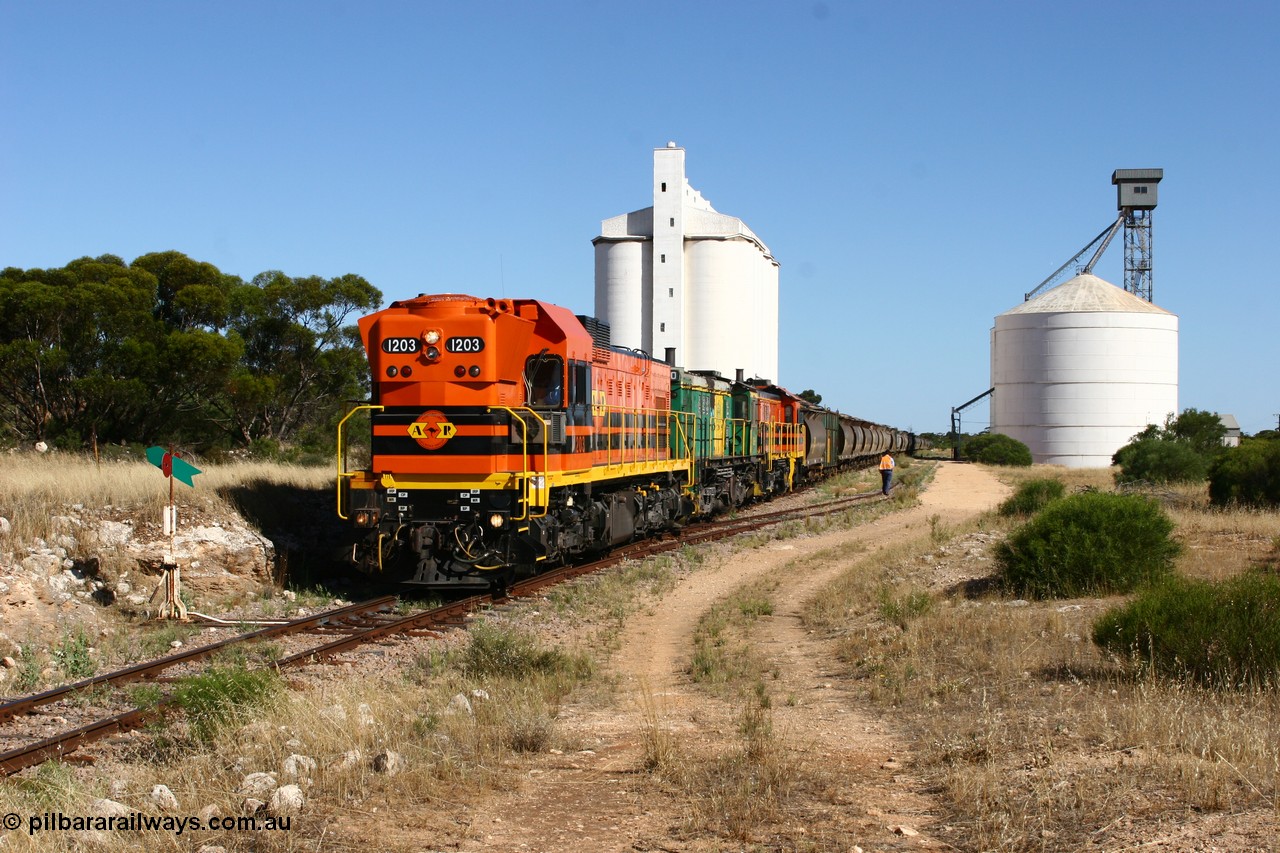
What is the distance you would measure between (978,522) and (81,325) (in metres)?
24.5

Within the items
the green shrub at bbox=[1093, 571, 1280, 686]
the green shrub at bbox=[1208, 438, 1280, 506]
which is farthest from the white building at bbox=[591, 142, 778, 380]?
the green shrub at bbox=[1093, 571, 1280, 686]

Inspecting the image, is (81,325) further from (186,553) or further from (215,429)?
(186,553)

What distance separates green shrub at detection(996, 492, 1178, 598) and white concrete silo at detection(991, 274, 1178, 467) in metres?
64.3

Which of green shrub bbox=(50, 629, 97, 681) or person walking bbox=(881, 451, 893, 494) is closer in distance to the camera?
green shrub bbox=(50, 629, 97, 681)

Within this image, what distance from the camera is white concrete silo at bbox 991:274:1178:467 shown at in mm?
75812

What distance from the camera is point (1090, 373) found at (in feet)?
250

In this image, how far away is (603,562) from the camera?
19703mm

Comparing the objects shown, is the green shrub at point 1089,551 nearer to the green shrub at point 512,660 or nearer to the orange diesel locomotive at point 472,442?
the orange diesel locomotive at point 472,442

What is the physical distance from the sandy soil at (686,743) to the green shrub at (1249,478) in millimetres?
20100

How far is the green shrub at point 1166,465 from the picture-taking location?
45.8 m

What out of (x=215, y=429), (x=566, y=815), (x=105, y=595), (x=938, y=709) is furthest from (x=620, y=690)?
(x=215, y=429)

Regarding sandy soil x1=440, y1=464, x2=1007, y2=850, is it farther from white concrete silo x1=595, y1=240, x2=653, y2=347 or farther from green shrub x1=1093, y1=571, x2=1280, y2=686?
white concrete silo x1=595, y1=240, x2=653, y2=347

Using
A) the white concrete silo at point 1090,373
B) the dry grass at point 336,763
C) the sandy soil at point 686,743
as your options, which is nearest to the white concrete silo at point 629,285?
the white concrete silo at point 1090,373

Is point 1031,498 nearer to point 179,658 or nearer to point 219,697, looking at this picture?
point 179,658
